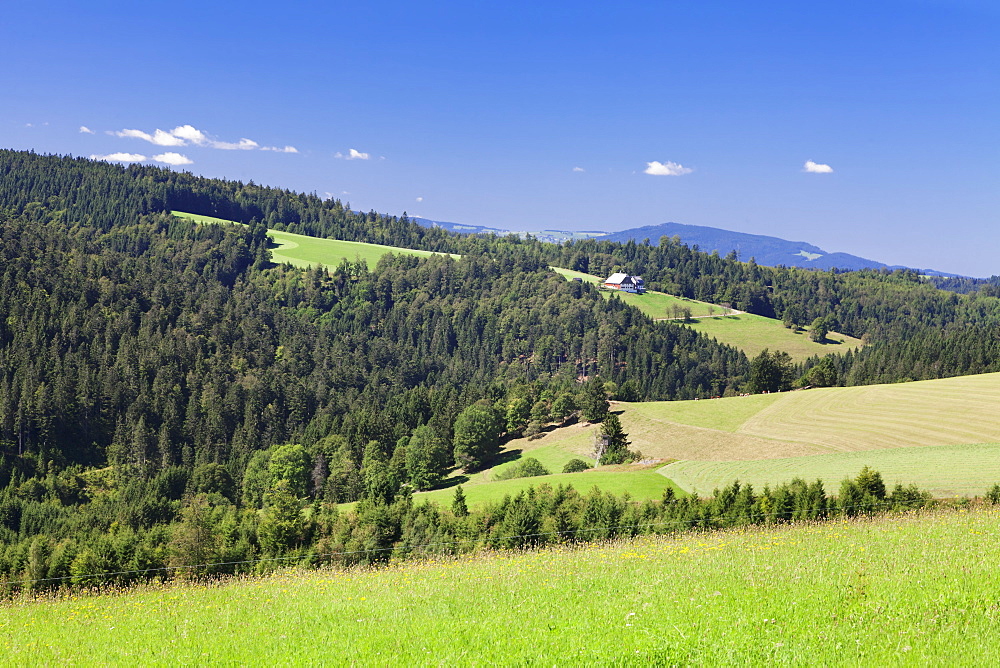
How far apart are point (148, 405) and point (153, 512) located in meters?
72.4

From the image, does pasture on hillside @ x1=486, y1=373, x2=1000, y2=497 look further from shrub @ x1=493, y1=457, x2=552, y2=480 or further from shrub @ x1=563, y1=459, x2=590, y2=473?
shrub @ x1=563, y1=459, x2=590, y2=473

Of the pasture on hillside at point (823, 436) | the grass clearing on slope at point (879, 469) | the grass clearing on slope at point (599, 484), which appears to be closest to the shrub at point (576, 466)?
the pasture on hillside at point (823, 436)

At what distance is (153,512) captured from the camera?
110 metres

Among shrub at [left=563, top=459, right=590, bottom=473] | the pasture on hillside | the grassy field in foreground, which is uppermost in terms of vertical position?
the grassy field in foreground

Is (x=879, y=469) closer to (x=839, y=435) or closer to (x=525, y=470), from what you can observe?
(x=839, y=435)

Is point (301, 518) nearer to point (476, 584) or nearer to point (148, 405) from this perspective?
point (476, 584)

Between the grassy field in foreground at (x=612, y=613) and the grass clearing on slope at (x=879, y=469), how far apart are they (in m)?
34.7

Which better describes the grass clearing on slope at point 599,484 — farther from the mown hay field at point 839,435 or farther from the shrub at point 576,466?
the shrub at point 576,466

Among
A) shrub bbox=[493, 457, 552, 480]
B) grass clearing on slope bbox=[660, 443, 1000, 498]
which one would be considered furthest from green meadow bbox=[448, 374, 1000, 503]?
shrub bbox=[493, 457, 552, 480]

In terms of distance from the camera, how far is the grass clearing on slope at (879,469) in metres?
52.2

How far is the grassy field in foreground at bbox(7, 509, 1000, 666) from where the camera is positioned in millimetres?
11250

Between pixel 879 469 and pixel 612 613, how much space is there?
60.1 metres

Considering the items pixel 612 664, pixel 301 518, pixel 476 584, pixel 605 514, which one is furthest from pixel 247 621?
pixel 301 518

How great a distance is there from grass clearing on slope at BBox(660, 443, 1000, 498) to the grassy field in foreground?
34703 mm
